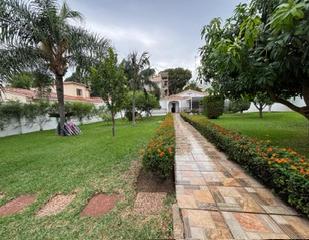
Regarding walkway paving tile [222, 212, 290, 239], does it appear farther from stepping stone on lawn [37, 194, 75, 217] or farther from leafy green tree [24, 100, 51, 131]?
leafy green tree [24, 100, 51, 131]

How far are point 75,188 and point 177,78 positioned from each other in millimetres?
48907

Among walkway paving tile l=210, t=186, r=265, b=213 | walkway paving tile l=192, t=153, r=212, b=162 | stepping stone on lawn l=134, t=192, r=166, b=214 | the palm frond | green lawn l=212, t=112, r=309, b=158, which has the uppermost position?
the palm frond

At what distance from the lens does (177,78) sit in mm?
50875

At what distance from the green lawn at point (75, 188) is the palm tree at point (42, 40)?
205 inches

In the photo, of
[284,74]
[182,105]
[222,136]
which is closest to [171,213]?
[222,136]

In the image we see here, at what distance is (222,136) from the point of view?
6.23 m

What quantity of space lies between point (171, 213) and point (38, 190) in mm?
2991

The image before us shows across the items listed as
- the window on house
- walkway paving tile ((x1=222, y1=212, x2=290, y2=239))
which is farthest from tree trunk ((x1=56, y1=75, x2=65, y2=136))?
the window on house

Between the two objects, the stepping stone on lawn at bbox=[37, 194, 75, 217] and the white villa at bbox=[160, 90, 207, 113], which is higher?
the white villa at bbox=[160, 90, 207, 113]

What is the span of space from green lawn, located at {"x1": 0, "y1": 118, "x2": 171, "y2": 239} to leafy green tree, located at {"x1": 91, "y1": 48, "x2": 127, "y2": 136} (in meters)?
3.15

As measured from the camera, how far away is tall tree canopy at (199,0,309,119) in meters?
2.73

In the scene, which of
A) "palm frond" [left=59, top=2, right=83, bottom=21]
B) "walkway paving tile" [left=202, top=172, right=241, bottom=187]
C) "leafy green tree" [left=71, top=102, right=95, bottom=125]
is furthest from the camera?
"leafy green tree" [left=71, top=102, right=95, bottom=125]

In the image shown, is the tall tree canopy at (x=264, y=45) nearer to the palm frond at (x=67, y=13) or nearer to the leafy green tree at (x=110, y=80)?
the leafy green tree at (x=110, y=80)

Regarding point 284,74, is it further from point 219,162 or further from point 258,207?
point 258,207
